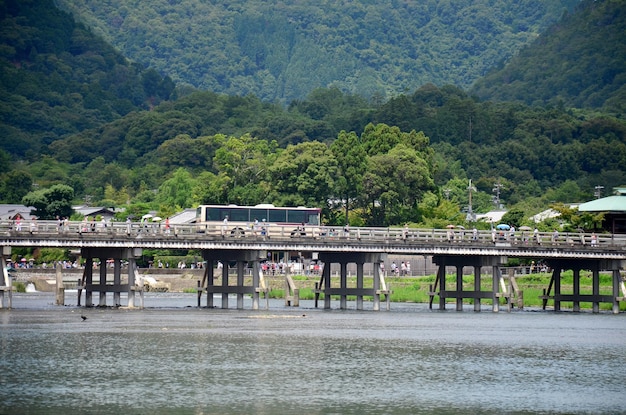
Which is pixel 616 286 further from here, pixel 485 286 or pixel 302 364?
pixel 302 364

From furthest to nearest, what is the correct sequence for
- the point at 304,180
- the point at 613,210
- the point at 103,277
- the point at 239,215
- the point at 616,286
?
the point at 304,180 → the point at 239,215 → the point at 613,210 → the point at 616,286 → the point at 103,277

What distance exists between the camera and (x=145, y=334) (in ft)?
220

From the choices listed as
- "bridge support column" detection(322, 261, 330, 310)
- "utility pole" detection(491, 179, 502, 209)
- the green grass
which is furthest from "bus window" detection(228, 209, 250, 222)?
"utility pole" detection(491, 179, 502, 209)

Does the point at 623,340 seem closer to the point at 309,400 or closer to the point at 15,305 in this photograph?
the point at 309,400

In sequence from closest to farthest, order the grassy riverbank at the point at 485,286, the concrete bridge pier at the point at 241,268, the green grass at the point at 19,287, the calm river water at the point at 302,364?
the calm river water at the point at 302,364, the concrete bridge pier at the point at 241,268, the grassy riverbank at the point at 485,286, the green grass at the point at 19,287

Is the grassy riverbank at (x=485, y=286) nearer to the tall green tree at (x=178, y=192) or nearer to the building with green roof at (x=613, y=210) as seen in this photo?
the building with green roof at (x=613, y=210)

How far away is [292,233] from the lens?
8775cm

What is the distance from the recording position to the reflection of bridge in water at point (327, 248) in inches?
3231

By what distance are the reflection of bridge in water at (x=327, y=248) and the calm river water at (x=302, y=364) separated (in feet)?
13.7

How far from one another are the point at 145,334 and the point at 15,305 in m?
29.3

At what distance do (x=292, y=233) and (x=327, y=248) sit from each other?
10.7ft

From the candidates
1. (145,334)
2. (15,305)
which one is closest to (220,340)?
(145,334)

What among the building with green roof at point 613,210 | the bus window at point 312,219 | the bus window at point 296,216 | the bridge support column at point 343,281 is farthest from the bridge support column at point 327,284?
the bus window at point 312,219

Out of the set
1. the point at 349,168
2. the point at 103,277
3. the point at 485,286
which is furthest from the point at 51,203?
the point at 103,277
